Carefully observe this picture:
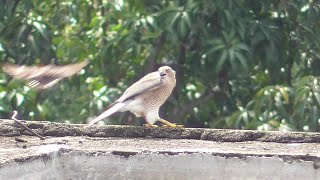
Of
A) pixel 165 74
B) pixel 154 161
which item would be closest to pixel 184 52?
pixel 165 74

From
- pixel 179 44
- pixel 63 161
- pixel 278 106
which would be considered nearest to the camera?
pixel 63 161

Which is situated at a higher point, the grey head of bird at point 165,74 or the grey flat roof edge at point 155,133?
the grey head of bird at point 165,74

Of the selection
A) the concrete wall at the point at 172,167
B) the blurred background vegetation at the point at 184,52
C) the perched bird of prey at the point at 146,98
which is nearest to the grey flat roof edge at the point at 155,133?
the concrete wall at the point at 172,167

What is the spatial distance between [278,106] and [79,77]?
1.98m

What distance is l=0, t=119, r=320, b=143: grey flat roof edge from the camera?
13.6 ft

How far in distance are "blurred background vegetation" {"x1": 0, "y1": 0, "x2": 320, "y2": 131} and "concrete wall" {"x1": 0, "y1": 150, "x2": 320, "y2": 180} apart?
3832 mm

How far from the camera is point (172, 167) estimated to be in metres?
3.52

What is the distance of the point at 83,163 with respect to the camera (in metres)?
3.50

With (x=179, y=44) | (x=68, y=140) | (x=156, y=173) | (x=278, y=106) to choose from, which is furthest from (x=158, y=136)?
(x=179, y=44)

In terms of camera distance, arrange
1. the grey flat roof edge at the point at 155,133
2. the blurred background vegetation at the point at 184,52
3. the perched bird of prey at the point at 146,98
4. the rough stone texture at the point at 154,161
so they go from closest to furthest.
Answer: the rough stone texture at the point at 154,161
the grey flat roof edge at the point at 155,133
the perched bird of prey at the point at 146,98
the blurred background vegetation at the point at 184,52

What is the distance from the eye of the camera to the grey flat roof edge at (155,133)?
13.6 feet

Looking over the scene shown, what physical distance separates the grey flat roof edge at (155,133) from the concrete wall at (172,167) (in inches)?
26.1

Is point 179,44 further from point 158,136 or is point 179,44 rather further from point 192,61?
point 158,136

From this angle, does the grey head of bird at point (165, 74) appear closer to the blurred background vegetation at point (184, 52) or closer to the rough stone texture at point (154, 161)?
the blurred background vegetation at point (184, 52)
